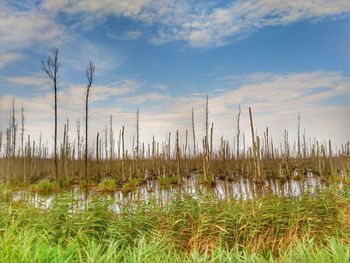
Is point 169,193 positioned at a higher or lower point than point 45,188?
lower

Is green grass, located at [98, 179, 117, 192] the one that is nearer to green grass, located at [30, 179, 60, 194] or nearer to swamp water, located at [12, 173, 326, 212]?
swamp water, located at [12, 173, 326, 212]

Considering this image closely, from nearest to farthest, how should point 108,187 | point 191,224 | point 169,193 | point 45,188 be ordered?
point 191,224 → point 169,193 → point 45,188 → point 108,187

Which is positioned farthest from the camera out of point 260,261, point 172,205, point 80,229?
point 172,205

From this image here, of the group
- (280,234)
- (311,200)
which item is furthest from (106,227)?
(311,200)

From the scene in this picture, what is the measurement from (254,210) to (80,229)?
3.14 meters

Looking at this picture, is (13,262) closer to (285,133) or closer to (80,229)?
(80,229)

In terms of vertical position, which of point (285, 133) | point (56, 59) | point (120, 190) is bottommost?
point (120, 190)

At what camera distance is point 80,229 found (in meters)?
5.71

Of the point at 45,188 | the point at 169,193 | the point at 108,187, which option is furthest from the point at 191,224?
the point at 45,188

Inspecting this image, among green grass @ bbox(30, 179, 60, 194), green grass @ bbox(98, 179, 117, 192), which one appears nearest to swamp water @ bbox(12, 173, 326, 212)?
green grass @ bbox(98, 179, 117, 192)

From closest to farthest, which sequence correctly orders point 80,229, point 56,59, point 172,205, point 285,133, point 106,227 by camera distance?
point 80,229, point 106,227, point 172,205, point 56,59, point 285,133

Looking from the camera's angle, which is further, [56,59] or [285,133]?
[285,133]

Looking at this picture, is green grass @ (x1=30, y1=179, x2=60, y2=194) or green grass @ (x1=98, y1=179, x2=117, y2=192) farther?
green grass @ (x1=98, y1=179, x2=117, y2=192)

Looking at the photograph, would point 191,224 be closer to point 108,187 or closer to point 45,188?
point 108,187
